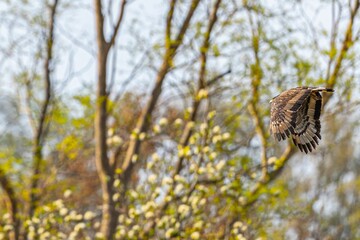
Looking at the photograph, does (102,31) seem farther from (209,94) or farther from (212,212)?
(212,212)

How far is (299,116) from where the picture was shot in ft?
22.6

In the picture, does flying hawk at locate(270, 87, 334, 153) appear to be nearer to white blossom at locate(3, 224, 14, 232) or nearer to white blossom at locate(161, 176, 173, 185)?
white blossom at locate(161, 176, 173, 185)

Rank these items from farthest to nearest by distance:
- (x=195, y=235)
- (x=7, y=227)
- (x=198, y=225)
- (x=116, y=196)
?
(x=7, y=227)
(x=116, y=196)
(x=198, y=225)
(x=195, y=235)

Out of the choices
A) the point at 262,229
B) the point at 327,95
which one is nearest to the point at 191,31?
the point at 327,95

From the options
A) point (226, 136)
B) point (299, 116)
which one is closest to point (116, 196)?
point (226, 136)

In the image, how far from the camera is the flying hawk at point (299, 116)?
655 centimetres

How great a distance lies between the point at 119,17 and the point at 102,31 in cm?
38

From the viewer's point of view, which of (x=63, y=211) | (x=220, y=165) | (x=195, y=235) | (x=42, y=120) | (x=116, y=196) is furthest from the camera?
(x=42, y=120)

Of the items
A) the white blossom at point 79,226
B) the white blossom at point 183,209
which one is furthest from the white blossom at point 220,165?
the white blossom at point 79,226

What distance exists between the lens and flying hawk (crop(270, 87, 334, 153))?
6547 millimetres

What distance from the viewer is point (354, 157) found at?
26531 millimetres

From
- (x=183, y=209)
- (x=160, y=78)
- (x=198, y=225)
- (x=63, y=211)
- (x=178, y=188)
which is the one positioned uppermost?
(x=160, y=78)

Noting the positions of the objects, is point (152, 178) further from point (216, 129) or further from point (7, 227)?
point (7, 227)

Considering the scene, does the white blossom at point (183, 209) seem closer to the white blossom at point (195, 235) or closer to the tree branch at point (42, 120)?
the white blossom at point (195, 235)
